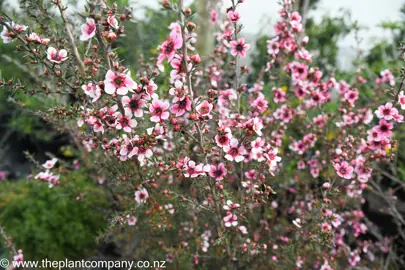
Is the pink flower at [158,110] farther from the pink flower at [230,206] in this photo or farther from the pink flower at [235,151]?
the pink flower at [230,206]

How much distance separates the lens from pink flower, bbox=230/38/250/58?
1.85 meters

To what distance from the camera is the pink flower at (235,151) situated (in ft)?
5.24

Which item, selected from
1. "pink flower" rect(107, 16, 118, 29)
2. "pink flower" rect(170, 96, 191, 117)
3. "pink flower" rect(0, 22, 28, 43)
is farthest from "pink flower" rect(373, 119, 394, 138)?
"pink flower" rect(0, 22, 28, 43)

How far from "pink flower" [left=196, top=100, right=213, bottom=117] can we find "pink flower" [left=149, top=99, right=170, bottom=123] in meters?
0.15

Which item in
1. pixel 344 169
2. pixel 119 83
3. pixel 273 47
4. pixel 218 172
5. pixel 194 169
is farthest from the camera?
pixel 273 47

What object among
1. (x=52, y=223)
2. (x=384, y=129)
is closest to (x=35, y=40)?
(x=384, y=129)

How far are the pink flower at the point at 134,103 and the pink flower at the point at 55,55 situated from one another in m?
0.36

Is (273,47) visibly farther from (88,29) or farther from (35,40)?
(35,40)

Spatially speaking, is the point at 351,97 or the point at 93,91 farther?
the point at 351,97

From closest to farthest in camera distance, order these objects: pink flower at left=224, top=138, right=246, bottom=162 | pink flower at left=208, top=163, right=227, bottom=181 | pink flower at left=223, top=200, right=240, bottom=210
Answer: pink flower at left=224, top=138, right=246, bottom=162 < pink flower at left=208, top=163, right=227, bottom=181 < pink flower at left=223, top=200, right=240, bottom=210

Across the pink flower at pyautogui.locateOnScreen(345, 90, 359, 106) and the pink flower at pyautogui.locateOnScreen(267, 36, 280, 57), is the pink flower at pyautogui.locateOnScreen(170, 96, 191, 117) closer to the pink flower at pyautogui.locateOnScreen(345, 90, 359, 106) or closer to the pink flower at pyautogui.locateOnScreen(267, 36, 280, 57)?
the pink flower at pyautogui.locateOnScreen(267, 36, 280, 57)

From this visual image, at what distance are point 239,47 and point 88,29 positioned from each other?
33.8 inches

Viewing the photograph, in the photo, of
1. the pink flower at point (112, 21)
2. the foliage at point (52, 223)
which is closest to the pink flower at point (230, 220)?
the pink flower at point (112, 21)

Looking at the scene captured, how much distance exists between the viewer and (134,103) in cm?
152
